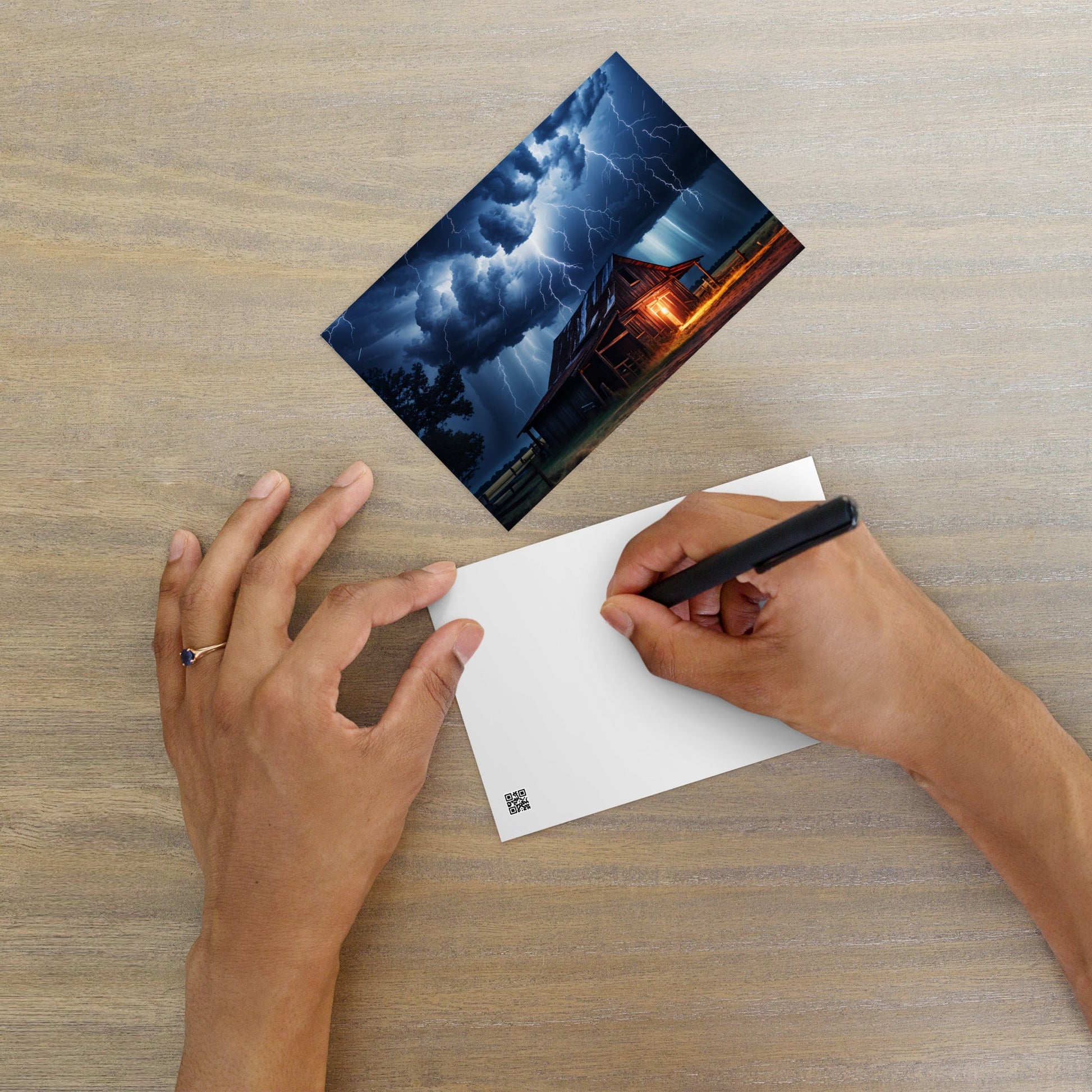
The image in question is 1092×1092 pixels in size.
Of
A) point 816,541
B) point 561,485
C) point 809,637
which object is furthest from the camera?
point 561,485

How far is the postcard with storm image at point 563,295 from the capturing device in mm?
749

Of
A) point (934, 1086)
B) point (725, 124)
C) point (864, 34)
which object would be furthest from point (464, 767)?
point (864, 34)

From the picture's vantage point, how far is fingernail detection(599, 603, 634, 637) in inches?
27.8

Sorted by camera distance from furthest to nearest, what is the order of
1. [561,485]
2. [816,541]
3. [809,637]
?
[561,485], [809,637], [816,541]

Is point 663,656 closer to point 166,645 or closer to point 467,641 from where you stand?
point 467,641

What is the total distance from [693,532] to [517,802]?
0.29m

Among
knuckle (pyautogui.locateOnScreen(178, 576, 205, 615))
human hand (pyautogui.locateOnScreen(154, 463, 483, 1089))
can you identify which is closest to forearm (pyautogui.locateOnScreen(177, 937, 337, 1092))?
human hand (pyautogui.locateOnScreen(154, 463, 483, 1089))

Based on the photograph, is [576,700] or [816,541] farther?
[576,700]

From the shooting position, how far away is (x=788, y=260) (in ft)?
2.47

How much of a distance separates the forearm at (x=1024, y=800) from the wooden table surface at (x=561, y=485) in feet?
0.09

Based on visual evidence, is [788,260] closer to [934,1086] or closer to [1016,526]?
[1016,526]

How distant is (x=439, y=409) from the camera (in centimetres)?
75

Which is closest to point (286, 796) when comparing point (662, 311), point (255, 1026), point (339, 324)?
point (255, 1026)

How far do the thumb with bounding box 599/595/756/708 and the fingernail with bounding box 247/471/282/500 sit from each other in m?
0.33
